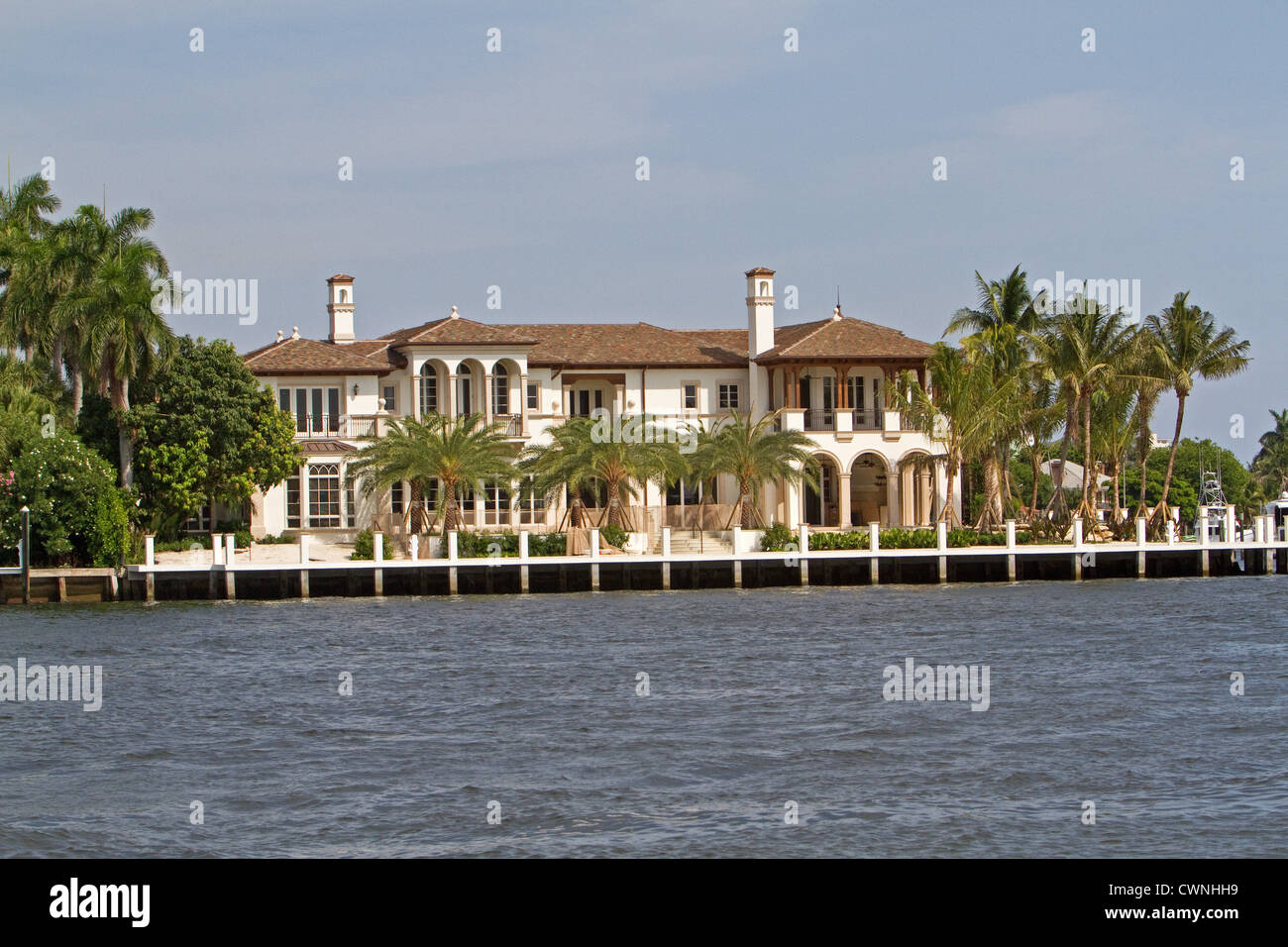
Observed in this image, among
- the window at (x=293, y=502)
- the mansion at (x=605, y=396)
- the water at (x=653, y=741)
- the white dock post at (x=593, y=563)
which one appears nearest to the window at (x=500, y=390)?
the mansion at (x=605, y=396)

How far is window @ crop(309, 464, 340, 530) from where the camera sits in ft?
193

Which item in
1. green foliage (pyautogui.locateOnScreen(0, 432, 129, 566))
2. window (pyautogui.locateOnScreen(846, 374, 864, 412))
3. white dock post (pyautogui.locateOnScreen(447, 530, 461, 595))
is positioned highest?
window (pyautogui.locateOnScreen(846, 374, 864, 412))

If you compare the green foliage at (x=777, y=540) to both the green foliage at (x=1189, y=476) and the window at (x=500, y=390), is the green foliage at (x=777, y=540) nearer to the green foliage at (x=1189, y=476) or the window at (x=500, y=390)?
the window at (x=500, y=390)

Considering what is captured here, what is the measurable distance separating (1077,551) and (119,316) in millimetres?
31718

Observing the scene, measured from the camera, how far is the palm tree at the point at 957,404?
187 ft

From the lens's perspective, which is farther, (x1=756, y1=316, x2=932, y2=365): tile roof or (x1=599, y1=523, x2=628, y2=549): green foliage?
(x1=756, y1=316, x2=932, y2=365): tile roof

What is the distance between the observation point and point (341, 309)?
65.4 m

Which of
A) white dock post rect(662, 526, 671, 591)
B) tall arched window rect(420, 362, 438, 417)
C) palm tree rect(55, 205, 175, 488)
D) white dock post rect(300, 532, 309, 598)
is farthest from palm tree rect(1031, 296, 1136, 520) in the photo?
palm tree rect(55, 205, 175, 488)

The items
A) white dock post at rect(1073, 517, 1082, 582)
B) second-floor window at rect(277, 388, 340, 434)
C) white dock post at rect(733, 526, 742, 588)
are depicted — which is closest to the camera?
white dock post at rect(733, 526, 742, 588)

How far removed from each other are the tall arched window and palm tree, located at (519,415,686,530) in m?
7.77

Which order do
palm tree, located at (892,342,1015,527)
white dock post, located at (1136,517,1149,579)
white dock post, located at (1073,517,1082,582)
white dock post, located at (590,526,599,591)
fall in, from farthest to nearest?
1. palm tree, located at (892,342,1015,527)
2. white dock post, located at (1136,517,1149,579)
3. white dock post, located at (1073,517,1082,582)
4. white dock post, located at (590,526,599,591)

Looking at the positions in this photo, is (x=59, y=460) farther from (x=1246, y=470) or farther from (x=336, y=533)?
(x=1246, y=470)

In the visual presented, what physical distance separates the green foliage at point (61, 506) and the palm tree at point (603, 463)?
13.7m

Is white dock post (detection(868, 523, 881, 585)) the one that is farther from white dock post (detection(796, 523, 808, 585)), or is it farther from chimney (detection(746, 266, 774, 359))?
chimney (detection(746, 266, 774, 359))
